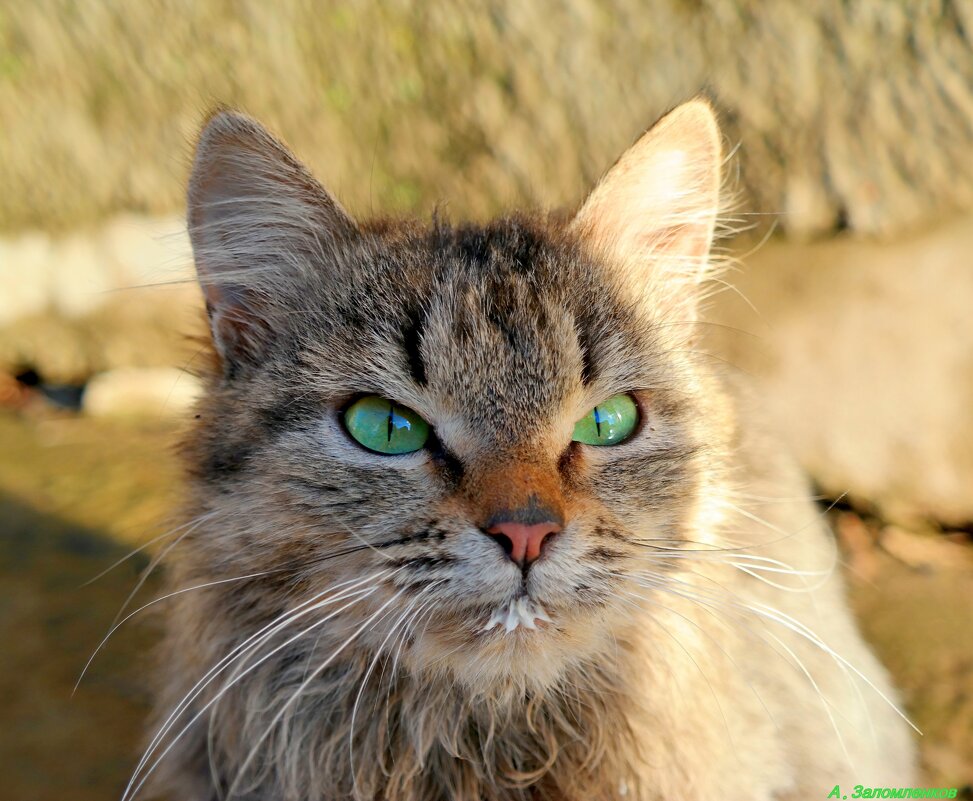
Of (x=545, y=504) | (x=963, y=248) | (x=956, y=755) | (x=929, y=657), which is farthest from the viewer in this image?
(x=963, y=248)

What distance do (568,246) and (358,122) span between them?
213 cm

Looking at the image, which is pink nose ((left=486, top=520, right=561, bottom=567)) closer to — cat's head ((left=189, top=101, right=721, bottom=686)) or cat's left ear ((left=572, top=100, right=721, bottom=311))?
cat's head ((left=189, top=101, right=721, bottom=686))

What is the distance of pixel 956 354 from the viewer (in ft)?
10.5

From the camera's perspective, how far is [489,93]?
136 inches

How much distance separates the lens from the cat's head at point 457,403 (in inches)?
54.4

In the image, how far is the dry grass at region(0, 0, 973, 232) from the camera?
10.3ft

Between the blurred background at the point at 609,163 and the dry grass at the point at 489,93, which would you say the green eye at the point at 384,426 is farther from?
the dry grass at the point at 489,93

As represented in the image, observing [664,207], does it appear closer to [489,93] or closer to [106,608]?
[489,93]

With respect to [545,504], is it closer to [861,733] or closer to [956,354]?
[861,733]

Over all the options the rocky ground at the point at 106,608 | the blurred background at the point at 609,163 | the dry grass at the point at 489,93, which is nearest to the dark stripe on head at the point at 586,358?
the rocky ground at the point at 106,608

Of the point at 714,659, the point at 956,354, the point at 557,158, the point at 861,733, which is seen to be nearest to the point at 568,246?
the point at 714,659

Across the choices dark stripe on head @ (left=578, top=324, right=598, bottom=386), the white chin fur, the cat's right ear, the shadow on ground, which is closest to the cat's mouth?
the white chin fur

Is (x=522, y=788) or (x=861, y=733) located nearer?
(x=522, y=788)

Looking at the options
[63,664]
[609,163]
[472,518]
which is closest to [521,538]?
[472,518]
